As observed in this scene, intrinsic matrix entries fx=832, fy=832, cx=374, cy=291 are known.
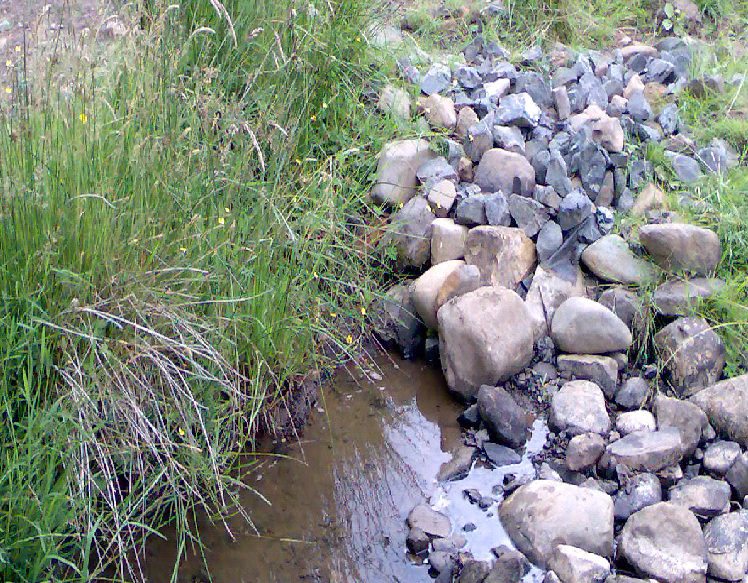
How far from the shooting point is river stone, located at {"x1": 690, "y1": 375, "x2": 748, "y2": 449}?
10.1 feet

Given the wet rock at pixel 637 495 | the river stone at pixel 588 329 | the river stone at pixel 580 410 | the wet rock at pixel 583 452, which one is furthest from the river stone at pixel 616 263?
the wet rock at pixel 637 495

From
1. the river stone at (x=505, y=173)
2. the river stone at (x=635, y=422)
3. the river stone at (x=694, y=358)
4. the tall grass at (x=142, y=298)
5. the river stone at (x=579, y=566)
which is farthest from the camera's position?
the river stone at (x=505, y=173)

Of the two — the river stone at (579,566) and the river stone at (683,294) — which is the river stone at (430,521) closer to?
the river stone at (579,566)

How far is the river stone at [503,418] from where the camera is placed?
3.18 m

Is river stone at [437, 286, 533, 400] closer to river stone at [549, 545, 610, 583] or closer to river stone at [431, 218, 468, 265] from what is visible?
river stone at [431, 218, 468, 265]

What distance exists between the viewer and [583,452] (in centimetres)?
306

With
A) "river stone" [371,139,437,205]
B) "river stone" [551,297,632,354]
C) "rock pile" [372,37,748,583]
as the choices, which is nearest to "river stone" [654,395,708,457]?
"rock pile" [372,37,748,583]

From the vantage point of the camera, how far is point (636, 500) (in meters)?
2.88

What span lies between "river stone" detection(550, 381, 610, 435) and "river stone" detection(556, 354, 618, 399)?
0.20 ft

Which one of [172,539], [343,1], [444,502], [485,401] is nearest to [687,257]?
[485,401]

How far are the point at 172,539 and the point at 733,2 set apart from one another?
4.89 m

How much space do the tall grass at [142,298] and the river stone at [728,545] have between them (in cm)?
152

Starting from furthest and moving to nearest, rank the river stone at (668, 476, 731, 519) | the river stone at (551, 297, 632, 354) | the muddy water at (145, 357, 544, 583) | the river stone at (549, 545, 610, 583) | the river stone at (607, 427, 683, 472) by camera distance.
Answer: the river stone at (551, 297, 632, 354), the river stone at (607, 427, 683, 472), the river stone at (668, 476, 731, 519), the muddy water at (145, 357, 544, 583), the river stone at (549, 545, 610, 583)

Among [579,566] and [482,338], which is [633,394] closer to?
[482,338]
